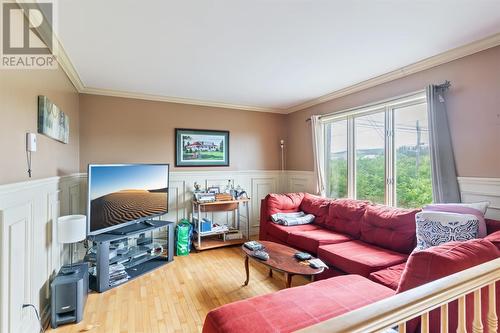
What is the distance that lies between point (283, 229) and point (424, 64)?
256cm

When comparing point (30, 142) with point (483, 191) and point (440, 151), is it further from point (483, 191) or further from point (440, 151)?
point (483, 191)

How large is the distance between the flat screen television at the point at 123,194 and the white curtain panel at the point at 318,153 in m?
2.41

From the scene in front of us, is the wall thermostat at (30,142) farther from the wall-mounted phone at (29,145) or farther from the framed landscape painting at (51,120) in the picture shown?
the framed landscape painting at (51,120)

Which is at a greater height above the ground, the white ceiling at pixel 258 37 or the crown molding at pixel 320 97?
the white ceiling at pixel 258 37

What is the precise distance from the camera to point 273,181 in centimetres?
504

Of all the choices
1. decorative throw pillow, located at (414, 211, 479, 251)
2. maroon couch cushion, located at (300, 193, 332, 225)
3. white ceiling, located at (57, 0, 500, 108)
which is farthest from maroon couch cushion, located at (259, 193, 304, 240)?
decorative throw pillow, located at (414, 211, 479, 251)

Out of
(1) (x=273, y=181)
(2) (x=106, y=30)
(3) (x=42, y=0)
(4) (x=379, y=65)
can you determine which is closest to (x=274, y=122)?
(1) (x=273, y=181)

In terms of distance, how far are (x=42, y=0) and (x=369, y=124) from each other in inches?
143

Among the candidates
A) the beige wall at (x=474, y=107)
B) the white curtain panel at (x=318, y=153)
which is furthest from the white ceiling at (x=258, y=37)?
the white curtain panel at (x=318, y=153)

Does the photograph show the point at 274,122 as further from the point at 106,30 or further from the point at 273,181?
the point at 106,30

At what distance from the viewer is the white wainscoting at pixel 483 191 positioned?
7.28 feet

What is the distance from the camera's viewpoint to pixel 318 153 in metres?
4.15

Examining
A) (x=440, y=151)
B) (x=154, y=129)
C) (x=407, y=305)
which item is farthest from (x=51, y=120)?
(x=440, y=151)

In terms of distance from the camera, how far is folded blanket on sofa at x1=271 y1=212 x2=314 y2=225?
142 inches
